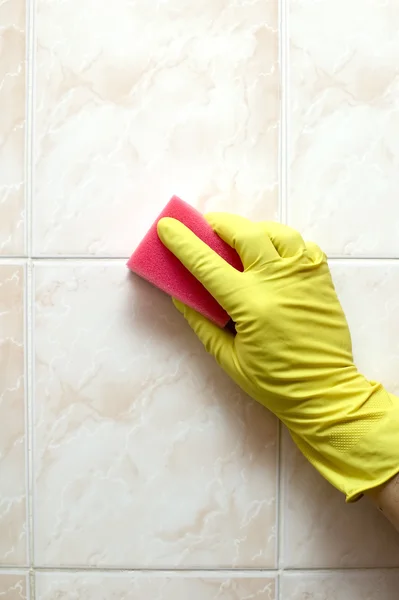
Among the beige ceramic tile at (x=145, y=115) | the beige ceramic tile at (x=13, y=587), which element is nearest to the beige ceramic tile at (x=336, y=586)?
the beige ceramic tile at (x=13, y=587)

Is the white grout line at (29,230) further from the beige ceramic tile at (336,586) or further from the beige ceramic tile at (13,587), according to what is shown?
the beige ceramic tile at (336,586)

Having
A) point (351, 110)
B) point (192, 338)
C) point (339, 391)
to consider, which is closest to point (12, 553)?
point (192, 338)

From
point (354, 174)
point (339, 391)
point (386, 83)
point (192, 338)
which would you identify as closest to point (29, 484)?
point (192, 338)

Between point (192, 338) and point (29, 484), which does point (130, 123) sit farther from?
point (29, 484)

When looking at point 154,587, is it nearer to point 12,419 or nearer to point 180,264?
point 12,419

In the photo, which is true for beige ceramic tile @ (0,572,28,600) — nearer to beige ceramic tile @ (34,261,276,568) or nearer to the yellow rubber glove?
beige ceramic tile @ (34,261,276,568)

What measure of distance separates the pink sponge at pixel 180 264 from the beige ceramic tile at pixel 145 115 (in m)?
0.04

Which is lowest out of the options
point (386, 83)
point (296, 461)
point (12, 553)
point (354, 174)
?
point (12, 553)

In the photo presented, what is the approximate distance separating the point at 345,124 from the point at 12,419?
558 millimetres

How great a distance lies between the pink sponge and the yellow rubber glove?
0.02 metres

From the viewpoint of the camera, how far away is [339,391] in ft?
1.95

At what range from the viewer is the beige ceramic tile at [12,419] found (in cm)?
67

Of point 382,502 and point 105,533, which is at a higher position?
point 382,502

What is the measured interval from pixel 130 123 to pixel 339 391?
1.33 feet
